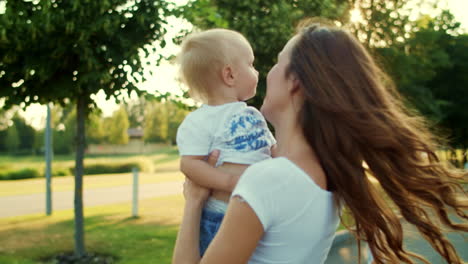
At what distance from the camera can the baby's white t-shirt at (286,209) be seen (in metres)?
1.30

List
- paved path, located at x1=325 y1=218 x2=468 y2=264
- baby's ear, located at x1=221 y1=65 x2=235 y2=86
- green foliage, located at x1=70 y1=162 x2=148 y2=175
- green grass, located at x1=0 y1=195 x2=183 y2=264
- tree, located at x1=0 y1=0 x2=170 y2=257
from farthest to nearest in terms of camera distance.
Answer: green foliage, located at x1=70 y1=162 x2=148 y2=175 < green grass, located at x1=0 y1=195 x2=183 y2=264 < paved path, located at x1=325 y1=218 x2=468 y2=264 < tree, located at x1=0 y1=0 x2=170 y2=257 < baby's ear, located at x1=221 y1=65 x2=235 y2=86

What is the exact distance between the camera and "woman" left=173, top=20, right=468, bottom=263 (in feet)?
4.32

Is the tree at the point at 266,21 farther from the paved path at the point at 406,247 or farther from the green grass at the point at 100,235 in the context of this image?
the paved path at the point at 406,247

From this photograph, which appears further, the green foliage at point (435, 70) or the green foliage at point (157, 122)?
the green foliage at point (157, 122)

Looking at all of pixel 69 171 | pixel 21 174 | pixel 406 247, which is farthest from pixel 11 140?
pixel 406 247

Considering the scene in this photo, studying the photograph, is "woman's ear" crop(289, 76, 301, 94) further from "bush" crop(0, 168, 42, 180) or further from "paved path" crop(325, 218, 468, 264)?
"bush" crop(0, 168, 42, 180)

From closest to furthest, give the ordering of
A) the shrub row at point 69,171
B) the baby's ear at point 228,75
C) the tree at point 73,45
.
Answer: the baby's ear at point 228,75 → the tree at point 73,45 → the shrub row at point 69,171

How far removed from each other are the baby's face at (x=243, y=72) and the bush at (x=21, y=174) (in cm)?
3186

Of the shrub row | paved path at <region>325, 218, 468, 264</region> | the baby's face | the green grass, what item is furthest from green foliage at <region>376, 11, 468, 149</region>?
the shrub row

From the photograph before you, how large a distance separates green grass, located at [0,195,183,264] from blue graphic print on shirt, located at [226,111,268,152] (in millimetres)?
4938

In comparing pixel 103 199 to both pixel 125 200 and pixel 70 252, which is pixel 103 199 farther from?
pixel 70 252

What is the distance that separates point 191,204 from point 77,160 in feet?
18.3

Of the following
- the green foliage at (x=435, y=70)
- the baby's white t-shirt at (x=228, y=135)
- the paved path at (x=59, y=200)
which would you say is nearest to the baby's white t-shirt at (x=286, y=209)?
the baby's white t-shirt at (x=228, y=135)

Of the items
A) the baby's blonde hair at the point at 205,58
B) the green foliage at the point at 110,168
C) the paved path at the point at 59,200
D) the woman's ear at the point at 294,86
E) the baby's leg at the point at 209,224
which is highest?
the baby's blonde hair at the point at 205,58
